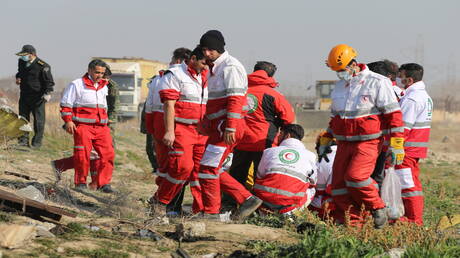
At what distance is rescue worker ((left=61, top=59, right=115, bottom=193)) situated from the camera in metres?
9.45

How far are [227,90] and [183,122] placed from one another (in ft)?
2.56

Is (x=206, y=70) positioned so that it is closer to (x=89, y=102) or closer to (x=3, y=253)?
(x=89, y=102)

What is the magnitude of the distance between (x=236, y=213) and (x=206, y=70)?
5.18 ft

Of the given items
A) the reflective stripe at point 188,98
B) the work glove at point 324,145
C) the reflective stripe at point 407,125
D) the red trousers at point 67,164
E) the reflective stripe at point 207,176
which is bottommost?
the red trousers at point 67,164

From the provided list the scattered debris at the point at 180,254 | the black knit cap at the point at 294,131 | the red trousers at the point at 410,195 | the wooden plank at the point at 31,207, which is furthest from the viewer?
the red trousers at the point at 410,195

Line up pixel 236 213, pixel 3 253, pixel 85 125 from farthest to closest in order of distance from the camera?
pixel 85 125, pixel 236 213, pixel 3 253

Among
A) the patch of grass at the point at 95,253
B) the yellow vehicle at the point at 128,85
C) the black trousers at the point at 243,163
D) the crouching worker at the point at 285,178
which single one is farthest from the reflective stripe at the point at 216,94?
the yellow vehicle at the point at 128,85

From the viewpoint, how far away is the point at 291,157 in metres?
7.30

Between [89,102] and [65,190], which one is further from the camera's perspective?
[89,102]

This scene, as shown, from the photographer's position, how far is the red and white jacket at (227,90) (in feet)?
22.2

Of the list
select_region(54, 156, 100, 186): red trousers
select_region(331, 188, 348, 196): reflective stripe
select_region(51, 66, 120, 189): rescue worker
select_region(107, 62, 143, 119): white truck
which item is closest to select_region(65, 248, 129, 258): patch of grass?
select_region(331, 188, 348, 196): reflective stripe

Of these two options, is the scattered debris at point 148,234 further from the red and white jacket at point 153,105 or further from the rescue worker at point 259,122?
the rescue worker at point 259,122

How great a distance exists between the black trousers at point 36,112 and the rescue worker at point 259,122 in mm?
6109

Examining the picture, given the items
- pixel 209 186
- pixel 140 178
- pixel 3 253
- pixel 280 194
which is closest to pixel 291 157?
pixel 280 194
